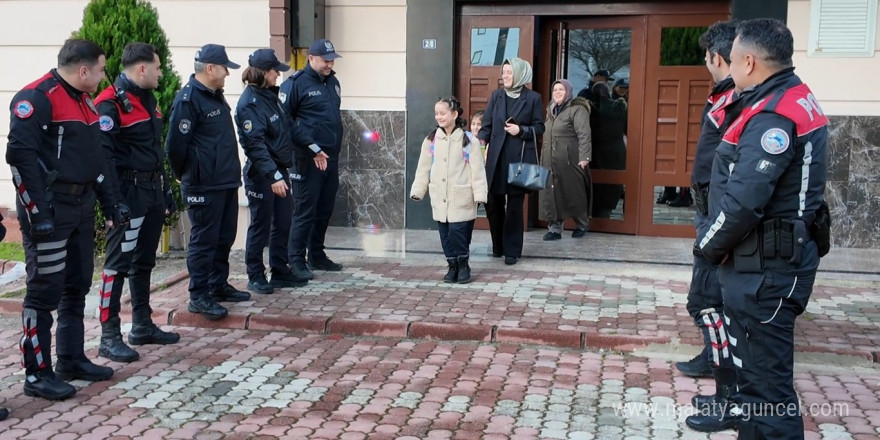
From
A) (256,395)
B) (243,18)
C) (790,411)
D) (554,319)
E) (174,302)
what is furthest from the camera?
(243,18)

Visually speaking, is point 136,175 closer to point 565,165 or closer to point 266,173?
point 266,173

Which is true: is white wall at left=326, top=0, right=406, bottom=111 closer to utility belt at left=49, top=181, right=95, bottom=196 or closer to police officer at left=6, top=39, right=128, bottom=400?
police officer at left=6, top=39, right=128, bottom=400

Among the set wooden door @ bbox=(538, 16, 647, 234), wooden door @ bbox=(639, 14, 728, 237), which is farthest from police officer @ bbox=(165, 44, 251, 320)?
wooden door @ bbox=(639, 14, 728, 237)

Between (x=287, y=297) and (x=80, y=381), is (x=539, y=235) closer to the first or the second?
(x=287, y=297)

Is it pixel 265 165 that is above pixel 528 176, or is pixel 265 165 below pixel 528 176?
above

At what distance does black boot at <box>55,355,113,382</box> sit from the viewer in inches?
215

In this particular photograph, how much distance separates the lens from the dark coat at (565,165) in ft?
32.9

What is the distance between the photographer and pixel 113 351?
19.3 feet

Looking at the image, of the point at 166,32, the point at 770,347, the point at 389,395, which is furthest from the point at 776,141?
the point at 166,32

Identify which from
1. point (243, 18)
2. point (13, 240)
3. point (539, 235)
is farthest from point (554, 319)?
point (13, 240)

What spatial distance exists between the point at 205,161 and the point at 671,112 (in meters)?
5.50

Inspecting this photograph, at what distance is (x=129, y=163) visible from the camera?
5.98 metres

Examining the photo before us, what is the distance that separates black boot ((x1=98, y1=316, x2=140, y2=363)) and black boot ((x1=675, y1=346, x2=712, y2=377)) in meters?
3.44

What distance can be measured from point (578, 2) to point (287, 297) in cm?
484
